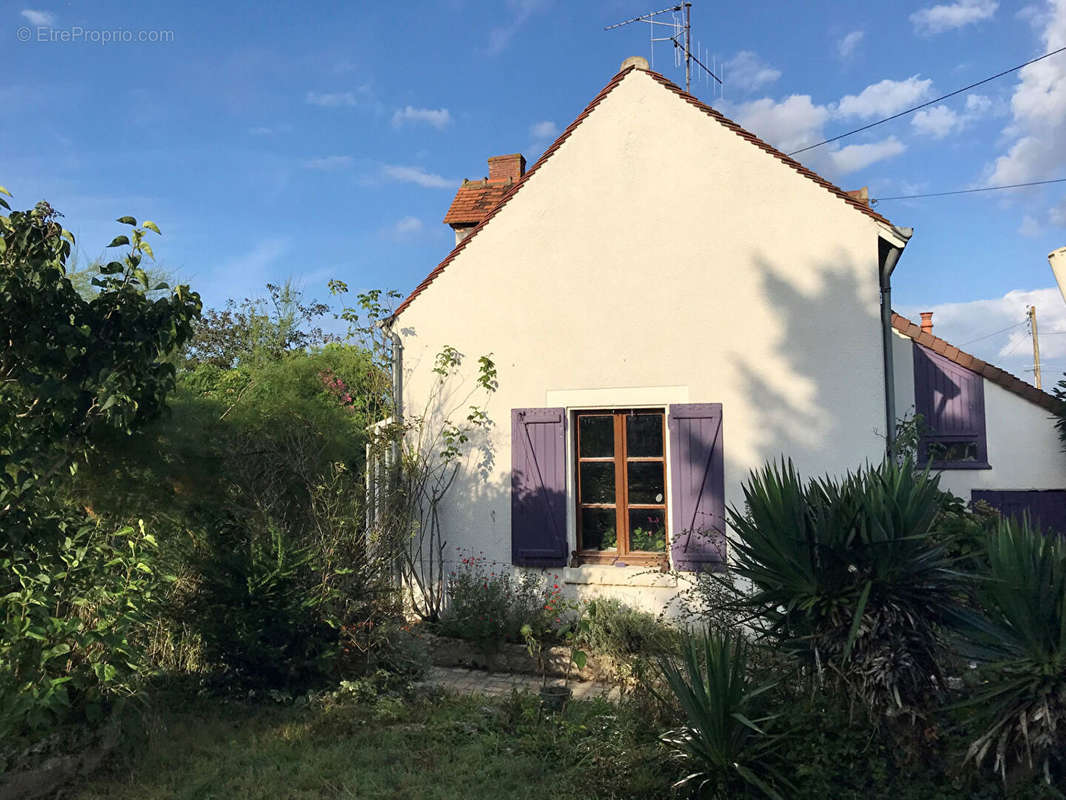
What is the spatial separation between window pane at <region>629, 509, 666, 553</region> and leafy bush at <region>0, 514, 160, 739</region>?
14.5ft

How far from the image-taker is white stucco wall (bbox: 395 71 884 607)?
6.71 m

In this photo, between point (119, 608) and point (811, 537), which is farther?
point (119, 608)

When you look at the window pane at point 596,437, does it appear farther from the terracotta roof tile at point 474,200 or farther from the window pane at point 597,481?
the terracotta roof tile at point 474,200

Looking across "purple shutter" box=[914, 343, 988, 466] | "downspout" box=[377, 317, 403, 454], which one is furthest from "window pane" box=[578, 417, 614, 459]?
"purple shutter" box=[914, 343, 988, 466]

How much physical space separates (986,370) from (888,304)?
7.77ft

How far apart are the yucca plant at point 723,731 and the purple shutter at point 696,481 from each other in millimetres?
3026

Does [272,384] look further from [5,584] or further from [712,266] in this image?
[712,266]

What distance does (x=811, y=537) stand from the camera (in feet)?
11.8

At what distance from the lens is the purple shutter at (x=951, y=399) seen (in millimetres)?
8391

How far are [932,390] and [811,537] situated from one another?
603cm

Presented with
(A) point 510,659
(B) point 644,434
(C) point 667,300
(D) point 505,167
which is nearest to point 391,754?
(A) point 510,659

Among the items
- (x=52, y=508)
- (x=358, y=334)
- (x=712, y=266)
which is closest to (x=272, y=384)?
(x=358, y=334)

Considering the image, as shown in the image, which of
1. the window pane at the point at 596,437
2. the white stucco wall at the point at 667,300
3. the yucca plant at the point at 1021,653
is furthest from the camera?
the window pane at the point at 596,437

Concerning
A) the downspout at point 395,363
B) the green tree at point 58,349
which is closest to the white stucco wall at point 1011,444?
the downspout at point 395,363
